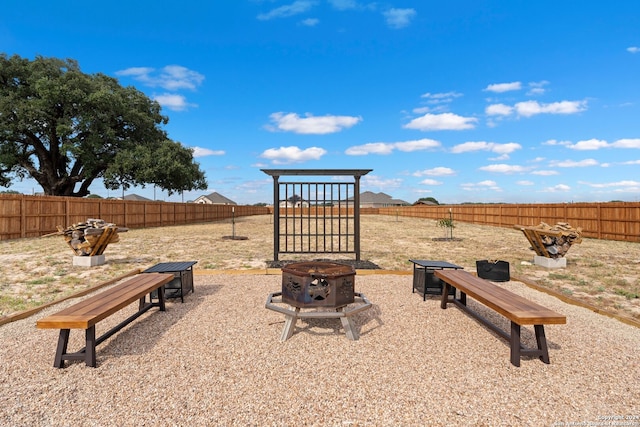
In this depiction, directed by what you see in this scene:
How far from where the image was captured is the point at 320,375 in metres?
2.79

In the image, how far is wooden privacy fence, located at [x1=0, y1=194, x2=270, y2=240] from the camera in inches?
530

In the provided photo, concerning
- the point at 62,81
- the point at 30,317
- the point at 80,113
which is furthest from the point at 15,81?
the point at 30,317

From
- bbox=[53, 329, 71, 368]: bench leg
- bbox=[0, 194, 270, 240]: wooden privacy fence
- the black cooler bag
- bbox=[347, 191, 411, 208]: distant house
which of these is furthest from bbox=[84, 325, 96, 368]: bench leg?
bbox=[347, 191, 411, 208]: distant house

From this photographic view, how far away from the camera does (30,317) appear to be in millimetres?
4379

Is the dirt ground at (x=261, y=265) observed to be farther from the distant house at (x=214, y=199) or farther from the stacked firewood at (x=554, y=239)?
the distant house at (x=214, y=199)

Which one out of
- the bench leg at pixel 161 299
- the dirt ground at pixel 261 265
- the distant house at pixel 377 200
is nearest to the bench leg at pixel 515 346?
the dirt ground at pixel 261 265

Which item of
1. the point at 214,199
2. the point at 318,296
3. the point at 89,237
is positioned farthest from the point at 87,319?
the point at 214,199

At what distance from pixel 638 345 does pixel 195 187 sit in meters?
29.3

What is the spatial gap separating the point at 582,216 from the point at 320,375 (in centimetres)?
1833

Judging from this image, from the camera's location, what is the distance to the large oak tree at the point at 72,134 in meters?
19.9

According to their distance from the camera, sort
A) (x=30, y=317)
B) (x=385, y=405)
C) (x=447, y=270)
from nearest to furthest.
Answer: (x=385, y=405), (x=30, y=317), (x=447, y=270)

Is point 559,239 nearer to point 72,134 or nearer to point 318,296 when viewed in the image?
point 318,296

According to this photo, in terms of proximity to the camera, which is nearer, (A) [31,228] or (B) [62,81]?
(A) [31,228]

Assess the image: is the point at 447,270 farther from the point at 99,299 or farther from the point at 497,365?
the point at 99,299
